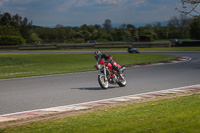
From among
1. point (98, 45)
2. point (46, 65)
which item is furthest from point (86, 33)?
point (46, 65)

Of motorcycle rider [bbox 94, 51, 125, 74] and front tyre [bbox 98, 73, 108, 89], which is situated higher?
motorcycle rider [bbox 94, 51, 125, 74]

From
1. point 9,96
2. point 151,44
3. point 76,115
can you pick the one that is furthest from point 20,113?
point 151,44

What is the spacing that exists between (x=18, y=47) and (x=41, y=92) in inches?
2030

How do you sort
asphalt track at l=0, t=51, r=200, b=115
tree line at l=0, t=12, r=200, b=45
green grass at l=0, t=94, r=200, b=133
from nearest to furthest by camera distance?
1. green grass at l=0, t=94, r=200, b=133
2. asphalt track at l=0, t=51, r=200, b=115
3. tree line at l=0, t=12, r=200, b=45

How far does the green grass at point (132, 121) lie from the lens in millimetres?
5770

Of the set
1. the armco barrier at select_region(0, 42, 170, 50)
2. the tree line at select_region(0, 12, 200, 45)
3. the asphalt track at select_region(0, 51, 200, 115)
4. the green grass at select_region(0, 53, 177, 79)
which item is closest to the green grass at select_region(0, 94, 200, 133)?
the asphalt track at select_region(0, 51, 200, 115)

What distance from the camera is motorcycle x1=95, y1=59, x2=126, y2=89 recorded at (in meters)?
12.0

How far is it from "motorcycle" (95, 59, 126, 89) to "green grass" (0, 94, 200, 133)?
3.90 m

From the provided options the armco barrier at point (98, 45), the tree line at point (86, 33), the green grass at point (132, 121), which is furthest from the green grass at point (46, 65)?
the tree line at point (86, 33)

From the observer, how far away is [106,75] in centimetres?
1224

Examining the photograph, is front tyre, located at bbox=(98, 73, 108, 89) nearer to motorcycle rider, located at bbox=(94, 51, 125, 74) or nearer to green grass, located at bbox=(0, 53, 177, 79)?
motorcycle rider, located at bbox=(94, 51, 125, 74)

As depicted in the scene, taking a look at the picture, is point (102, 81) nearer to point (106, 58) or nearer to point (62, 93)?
point (106, 58)

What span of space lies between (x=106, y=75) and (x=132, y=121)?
19.1ft

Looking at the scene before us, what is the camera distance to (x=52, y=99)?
32.9 feet
